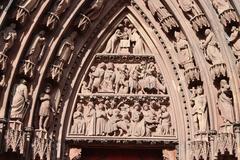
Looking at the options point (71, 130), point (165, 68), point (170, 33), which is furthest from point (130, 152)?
point (170, 33)

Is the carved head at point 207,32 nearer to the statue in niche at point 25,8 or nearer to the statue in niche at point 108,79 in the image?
the statue in niche at point 108,79

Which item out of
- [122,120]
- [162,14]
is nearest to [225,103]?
[122,120]

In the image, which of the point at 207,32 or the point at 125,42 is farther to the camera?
the point at 125,42

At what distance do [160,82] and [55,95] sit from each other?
5.50 feet

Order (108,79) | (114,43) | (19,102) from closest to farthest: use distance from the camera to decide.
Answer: (19,102) → (108,79) → (114,43)

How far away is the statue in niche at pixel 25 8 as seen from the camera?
6.93 metres

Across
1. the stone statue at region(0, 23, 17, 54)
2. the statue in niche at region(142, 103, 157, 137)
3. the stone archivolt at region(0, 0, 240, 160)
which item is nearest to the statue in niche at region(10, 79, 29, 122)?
the stone archivolt at region(0, 0, 240, 160)

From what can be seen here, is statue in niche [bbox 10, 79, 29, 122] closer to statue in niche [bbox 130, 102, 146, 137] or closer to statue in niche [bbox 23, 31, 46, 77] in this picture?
statue in niche [bbox 23, 31, 46, 77]

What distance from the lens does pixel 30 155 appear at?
6.70 m

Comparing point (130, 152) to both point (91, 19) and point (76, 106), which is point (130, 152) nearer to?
point (76, 106)

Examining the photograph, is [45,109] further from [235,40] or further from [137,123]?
[235,40]

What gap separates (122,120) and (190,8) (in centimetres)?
201

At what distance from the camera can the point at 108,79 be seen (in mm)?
7672

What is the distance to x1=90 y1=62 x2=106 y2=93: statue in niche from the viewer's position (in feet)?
25.0
